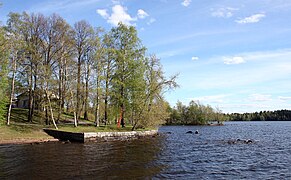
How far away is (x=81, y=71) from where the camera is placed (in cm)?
4806

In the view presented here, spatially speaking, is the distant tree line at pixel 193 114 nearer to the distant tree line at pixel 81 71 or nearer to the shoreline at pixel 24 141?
the distant tree line at pixel 81 71

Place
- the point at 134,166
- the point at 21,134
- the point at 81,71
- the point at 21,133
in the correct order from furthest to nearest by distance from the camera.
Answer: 1. the point at 81,71
2. the point at 21,133
3. the point at 21,134
4. the point at 134,166

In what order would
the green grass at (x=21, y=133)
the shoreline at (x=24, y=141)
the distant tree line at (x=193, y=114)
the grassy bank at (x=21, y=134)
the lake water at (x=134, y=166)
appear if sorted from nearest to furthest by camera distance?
the lake water at (x=134, y=166) → the shoreline at (x=24, y=141) → the grassy bank at (x=21, y=134) → the green grass at (x=21, y=133) → the distant tree line at (x=193, y=114)

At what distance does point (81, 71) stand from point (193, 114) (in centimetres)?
9676

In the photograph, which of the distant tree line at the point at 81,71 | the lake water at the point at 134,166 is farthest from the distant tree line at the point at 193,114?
the lake water at the point at 134,166

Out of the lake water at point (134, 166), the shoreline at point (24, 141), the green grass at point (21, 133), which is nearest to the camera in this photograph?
the lake water at point (134, 166)

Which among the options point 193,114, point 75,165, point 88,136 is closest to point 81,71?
point 88,136

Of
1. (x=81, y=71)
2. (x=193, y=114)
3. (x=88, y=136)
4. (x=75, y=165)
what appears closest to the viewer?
(x=75, y=165)

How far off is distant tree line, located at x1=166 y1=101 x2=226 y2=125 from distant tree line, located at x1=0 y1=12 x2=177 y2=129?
85894 millimetres

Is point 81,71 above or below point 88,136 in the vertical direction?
above

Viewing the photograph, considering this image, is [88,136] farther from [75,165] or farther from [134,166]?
[134,166]

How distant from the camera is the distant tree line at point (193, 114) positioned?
135m

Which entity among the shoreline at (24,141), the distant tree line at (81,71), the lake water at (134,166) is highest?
the distant tree line at (81,71)

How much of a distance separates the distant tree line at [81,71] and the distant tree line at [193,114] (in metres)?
85.9
